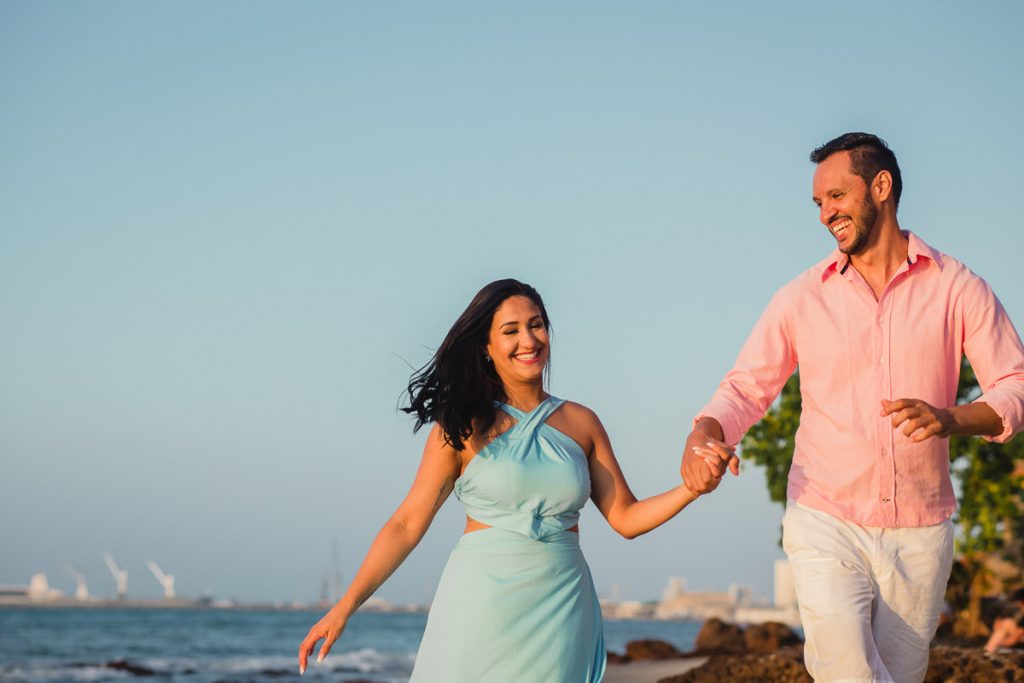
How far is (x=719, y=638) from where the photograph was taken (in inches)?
1008

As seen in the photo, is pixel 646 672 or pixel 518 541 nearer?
pixel 518 541

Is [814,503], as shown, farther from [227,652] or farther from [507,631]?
[227,652]

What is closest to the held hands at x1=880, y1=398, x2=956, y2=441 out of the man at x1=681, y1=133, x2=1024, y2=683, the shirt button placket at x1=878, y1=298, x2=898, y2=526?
the man at x1=681, y1=133, x2=1024, y2=683

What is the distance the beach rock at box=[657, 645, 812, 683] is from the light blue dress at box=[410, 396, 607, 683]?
23.1 feet

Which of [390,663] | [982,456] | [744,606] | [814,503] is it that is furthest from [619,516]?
[744,606]

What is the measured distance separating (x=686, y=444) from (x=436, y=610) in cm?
119

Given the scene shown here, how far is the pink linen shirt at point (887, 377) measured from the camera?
487cm

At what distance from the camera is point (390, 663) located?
43719 mm

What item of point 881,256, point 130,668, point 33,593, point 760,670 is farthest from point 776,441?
point 33,593

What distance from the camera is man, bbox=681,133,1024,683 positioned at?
4.82 meters

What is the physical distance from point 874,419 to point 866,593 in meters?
0.67

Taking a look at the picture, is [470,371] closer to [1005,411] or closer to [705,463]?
[705,463]

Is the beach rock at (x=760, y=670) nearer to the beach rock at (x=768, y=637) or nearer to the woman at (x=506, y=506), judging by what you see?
the woman at (x=506, y=506)

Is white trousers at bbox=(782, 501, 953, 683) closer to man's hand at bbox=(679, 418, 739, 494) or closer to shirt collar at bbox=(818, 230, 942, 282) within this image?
man's hand at bbox=(679, 418, 739, 494)
